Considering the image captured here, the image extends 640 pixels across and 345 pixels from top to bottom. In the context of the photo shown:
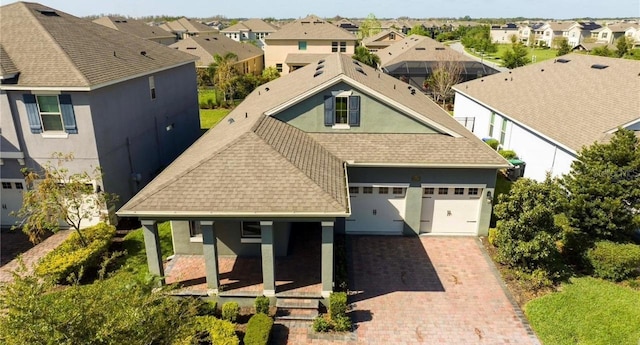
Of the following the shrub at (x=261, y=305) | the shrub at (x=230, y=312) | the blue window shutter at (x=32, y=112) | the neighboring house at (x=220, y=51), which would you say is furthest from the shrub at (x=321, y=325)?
the neighboring house at (x=220, y=51)

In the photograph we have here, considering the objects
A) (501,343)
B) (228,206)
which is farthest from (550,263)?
(228,206)

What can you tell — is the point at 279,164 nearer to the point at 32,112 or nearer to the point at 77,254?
the point at 77,254

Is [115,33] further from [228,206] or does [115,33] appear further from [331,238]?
[331,238]

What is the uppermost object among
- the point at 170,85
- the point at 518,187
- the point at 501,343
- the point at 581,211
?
the point at 170,85

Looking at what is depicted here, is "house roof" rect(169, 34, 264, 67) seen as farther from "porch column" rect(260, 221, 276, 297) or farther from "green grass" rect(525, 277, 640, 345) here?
"green grass" rect(525, 277, 640, 345)

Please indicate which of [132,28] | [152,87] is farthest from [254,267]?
[132,28]

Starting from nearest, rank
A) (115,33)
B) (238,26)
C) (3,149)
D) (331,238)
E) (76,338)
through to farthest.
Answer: (76,338)
(331,238)
(3,149)
(115,33)
(238,26)

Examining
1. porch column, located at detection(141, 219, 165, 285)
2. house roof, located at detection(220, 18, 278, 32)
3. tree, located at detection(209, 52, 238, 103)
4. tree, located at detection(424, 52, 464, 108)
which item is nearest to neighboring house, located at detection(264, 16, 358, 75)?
tree, located at detection(209, 52, 238, 103)
